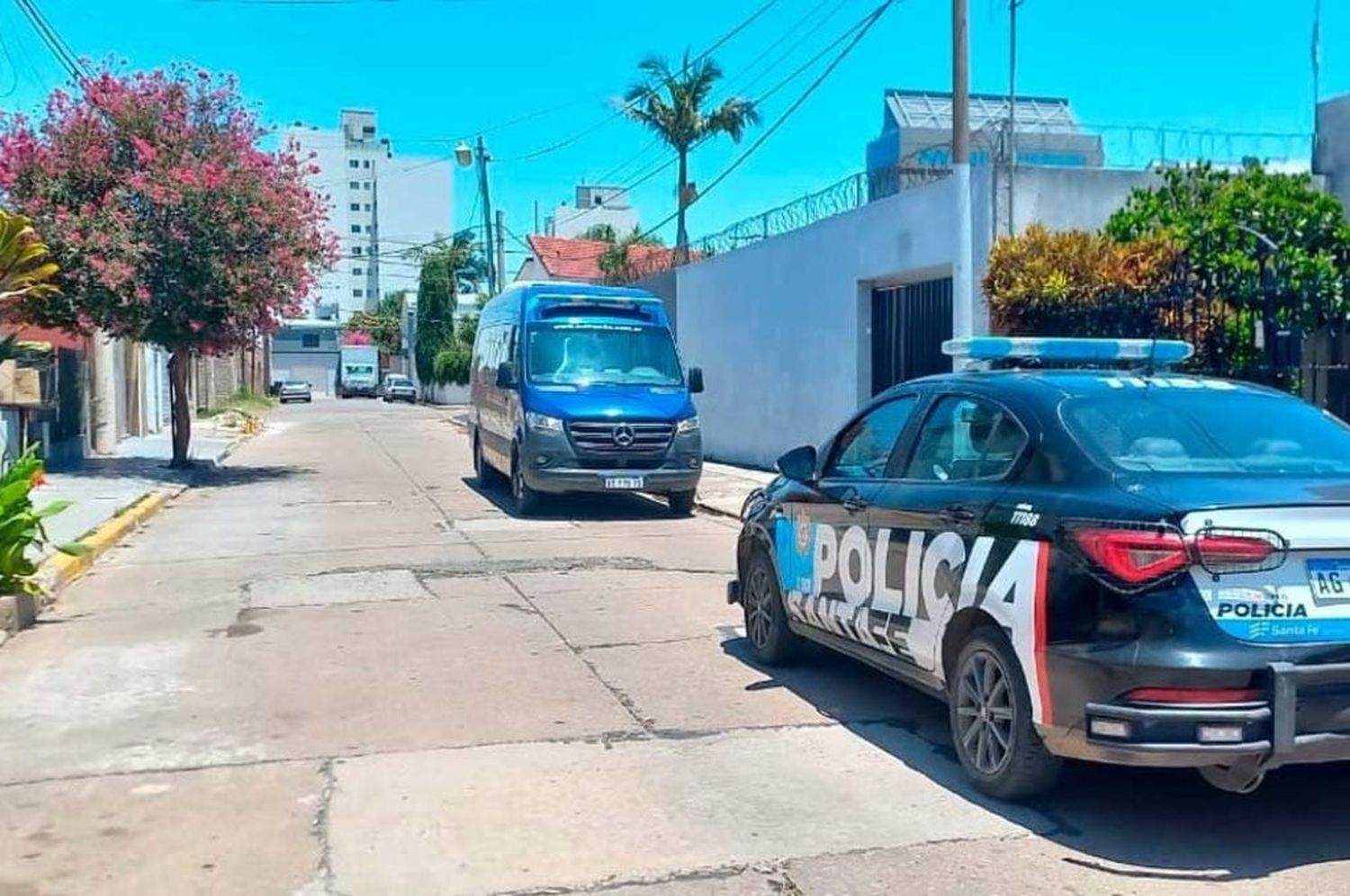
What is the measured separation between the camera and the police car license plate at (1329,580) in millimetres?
4344

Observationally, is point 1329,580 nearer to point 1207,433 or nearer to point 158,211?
point 1207,433

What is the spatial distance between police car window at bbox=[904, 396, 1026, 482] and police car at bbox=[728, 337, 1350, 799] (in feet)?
0.04

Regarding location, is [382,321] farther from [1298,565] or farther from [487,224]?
[1298,565]

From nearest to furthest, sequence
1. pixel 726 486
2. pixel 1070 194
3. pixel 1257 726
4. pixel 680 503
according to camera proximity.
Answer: pixel 1257 726, pixel 1070 194, pixel 680 503, pixel 726 486

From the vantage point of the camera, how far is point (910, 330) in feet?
55.6

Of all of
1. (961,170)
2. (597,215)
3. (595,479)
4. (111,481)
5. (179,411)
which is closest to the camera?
(961,170)

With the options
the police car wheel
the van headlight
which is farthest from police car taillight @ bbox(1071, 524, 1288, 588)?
the van headlight

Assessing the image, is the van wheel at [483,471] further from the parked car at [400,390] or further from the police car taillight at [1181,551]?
the parked car at [400,390]

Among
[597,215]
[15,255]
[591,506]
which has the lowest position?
[591,506]

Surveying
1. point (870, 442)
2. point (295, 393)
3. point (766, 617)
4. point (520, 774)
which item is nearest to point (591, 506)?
point (766, 617)

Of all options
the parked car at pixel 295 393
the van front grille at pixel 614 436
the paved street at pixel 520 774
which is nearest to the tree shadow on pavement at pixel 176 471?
the van front grille at pixel 614 436

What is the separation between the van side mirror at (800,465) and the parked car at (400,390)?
6213 cm

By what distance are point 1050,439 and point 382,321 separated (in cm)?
9894

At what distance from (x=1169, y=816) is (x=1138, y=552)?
4.15 feet
